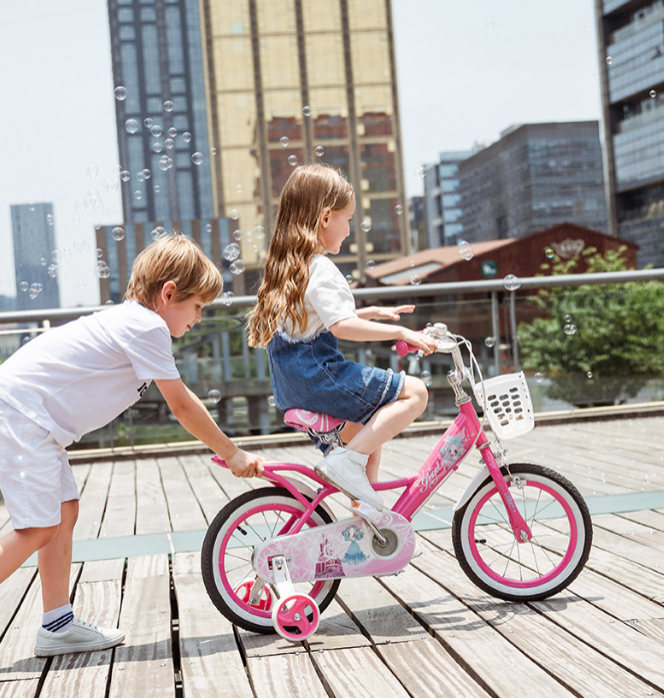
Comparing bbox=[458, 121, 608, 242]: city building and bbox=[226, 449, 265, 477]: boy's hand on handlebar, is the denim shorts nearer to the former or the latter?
bbox=[226, 449, 265, 477]: boy's hand on handlebar

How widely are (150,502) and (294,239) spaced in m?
1.81

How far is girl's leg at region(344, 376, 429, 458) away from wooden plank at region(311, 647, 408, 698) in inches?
17.3

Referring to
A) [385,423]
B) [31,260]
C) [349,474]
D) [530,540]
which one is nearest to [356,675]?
[349,474]

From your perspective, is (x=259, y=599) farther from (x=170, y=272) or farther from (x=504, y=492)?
(x=170, y=272)

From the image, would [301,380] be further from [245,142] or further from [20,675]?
[245,142]

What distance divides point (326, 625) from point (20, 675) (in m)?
0.68

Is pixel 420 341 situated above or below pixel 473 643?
above

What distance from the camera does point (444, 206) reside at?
58.3 ft

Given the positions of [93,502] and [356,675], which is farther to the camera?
[93,502]

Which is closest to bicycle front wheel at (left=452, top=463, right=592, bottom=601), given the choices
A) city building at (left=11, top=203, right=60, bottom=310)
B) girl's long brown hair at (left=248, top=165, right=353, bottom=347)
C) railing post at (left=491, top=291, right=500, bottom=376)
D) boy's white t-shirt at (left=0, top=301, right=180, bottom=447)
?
girl's long brown hair at (left=248, top=165, right=353, bottom=347)

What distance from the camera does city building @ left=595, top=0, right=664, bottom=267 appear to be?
137ft

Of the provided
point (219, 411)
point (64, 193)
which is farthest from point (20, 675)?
point (64, 193)

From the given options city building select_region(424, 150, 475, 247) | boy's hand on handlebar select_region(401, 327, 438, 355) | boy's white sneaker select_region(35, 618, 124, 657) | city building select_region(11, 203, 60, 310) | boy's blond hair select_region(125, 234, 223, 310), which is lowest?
boy's white sneaker select_region(35, 618, 124, 657)

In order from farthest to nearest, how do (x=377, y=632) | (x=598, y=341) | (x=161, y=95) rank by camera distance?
(x=161, y=95) → (x=598, y=341) → (x=377, y=632)
